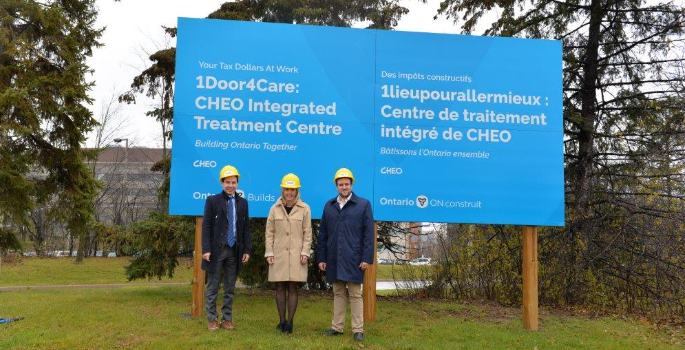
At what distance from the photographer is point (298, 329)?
7.57 m

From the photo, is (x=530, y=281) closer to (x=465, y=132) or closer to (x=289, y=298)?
(x=465, y=132)

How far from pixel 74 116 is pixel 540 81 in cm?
1313

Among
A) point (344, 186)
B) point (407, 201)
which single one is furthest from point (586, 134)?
point (344, 186)

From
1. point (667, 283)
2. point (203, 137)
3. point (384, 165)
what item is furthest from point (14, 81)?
point (667, 283)

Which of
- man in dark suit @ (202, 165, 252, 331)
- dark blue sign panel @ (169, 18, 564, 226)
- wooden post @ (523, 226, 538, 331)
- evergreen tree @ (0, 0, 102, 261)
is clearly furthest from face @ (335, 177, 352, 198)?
evergreen tree @ (0, 0, 102, 261)

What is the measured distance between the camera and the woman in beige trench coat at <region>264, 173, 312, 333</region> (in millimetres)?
7012

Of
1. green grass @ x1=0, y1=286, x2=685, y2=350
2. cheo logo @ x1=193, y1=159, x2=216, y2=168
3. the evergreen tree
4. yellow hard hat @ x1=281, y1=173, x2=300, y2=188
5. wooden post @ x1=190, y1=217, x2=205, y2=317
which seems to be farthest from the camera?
the evergreen tree

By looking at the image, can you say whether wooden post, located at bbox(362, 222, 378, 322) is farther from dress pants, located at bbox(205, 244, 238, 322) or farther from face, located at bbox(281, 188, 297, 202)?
dress pants, located at bbox(205, 244, 238, 322)

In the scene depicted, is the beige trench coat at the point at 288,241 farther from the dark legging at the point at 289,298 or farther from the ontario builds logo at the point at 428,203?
the ontario builds logo at the point at 428,203

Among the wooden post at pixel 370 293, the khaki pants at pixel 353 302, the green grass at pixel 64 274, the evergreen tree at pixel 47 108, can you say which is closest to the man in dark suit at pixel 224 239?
the khaki pants at pixel 353 302

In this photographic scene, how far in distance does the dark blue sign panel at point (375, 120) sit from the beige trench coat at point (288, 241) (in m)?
0.82

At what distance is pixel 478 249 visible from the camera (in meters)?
13.1

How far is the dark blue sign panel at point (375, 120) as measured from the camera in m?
7.99

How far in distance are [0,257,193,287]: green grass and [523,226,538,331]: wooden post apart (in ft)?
55.6
